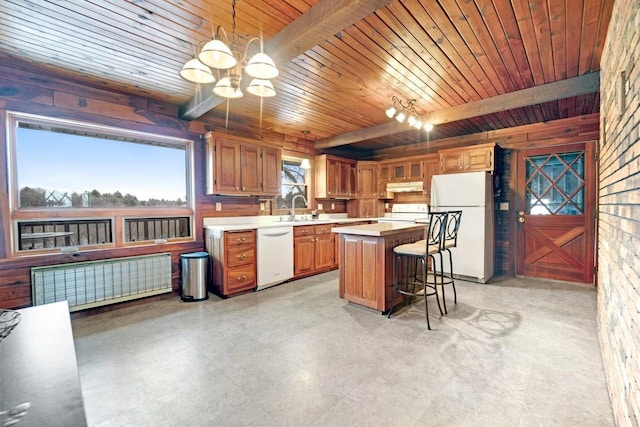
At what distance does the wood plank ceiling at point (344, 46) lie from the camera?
6.22 ft

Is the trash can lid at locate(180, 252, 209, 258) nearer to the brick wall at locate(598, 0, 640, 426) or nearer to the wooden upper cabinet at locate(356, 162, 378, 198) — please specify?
the wooden upper cabinet at locate(356, 162, 378, 198)

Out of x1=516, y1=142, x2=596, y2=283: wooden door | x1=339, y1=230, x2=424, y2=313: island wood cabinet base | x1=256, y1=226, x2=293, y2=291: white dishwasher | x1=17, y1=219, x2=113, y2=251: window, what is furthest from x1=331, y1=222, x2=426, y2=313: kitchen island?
x1=17, y1=219, x2=113, y2=251: window

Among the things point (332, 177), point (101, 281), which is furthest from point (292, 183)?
point (101, 281)

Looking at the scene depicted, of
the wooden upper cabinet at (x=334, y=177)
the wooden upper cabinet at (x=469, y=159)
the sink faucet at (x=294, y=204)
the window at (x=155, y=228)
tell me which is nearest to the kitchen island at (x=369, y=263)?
the sink faucet at (x=294, y=204)

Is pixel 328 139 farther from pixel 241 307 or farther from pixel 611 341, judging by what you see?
pixel 611 341

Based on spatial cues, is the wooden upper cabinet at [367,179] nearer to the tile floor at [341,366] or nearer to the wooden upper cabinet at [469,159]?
the wooden upper cabinet at [469,159]

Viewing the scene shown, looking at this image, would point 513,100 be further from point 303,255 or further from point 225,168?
point 225,168

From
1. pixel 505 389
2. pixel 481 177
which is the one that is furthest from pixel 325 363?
pixel 481 177

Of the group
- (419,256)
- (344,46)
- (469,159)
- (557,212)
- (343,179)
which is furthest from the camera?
(343,179)

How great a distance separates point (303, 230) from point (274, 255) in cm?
64

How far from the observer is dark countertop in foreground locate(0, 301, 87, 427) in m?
0.73

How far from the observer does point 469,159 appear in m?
4.51

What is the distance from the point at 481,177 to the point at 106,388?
463 cm

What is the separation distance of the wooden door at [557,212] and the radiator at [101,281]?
5.26m
